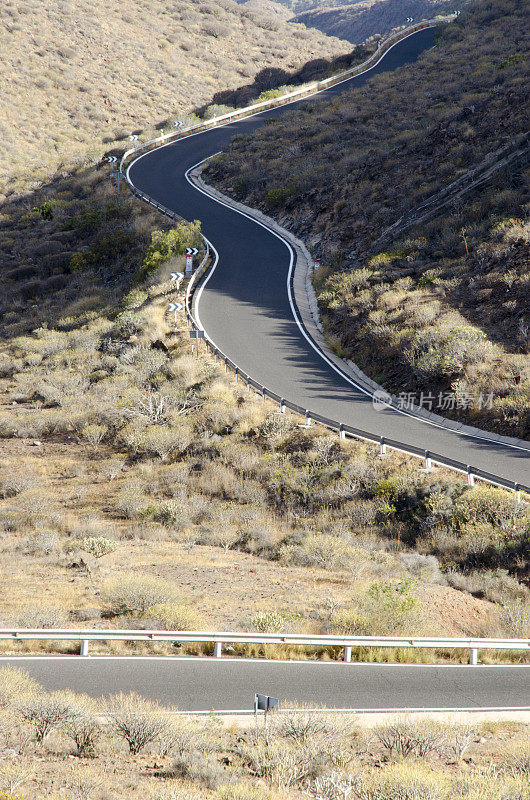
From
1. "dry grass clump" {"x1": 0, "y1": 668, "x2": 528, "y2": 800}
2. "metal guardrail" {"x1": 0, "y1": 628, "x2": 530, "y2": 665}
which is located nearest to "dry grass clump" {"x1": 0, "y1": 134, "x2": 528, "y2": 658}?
"metal guardrail" {"x1": 0, "y1": 628, "x2": 530, "y2": 665}

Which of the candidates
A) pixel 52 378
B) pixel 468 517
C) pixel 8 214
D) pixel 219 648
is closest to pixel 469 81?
pixel 8 214

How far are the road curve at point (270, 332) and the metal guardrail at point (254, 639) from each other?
5.91 metres

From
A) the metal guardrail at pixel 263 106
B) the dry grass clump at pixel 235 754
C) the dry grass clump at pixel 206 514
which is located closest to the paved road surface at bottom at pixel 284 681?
the dry grass clump at pixel 235 754

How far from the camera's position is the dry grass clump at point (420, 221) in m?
19.0

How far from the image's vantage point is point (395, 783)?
549cm

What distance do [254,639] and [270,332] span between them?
17890 mm

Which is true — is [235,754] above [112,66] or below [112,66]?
below

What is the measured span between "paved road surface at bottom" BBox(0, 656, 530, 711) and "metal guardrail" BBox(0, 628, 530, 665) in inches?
12.1

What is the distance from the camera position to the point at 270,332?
25188 mm

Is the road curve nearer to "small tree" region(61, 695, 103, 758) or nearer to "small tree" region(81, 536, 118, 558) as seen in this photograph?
"small tree" region(81, 536, 118, 558)

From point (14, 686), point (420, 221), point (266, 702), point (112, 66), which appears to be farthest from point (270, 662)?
point (112, 66)

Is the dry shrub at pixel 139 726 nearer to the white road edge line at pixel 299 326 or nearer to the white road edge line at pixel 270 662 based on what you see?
the white road edge line at pixel 270 662

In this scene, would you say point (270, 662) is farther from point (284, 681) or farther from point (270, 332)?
point (270, 332)

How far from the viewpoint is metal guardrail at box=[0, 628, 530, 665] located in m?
8.26
